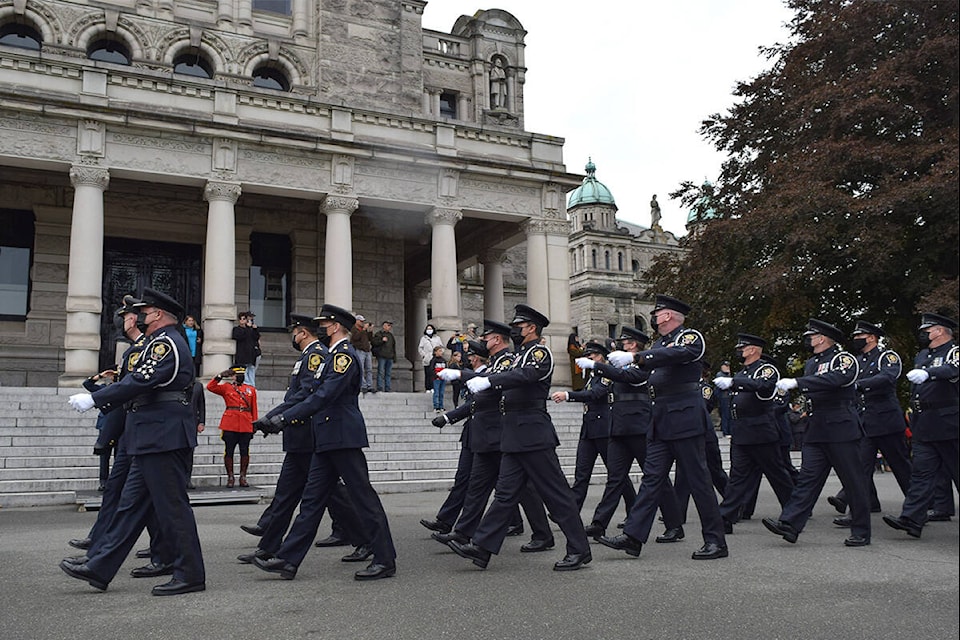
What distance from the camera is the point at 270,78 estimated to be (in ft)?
88.9

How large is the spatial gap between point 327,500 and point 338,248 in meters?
15.3

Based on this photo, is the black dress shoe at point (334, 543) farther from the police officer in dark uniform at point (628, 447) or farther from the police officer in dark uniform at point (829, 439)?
the police officer in dark uniform at point (829, 439)

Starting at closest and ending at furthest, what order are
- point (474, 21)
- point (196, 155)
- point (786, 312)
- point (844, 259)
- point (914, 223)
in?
point (914, 223) < point (844, 259) < point (786, 312) < point (196, 155) < point (474, 21)

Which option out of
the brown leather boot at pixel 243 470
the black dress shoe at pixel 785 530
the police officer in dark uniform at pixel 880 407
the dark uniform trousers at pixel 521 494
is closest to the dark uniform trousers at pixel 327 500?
the dark uniform trousers at pixel 521 494

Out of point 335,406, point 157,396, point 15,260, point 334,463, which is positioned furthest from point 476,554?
point 15,260

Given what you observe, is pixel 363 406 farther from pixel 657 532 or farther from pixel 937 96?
pixel 937 96

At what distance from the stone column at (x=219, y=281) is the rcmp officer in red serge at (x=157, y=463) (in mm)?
13991

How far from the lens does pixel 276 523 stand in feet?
21.8

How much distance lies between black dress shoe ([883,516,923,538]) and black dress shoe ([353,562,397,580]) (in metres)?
4.80

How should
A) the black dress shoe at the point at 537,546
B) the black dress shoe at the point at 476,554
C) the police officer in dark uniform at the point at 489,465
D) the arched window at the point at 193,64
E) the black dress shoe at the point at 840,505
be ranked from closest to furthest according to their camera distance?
the black dress shoe at the point at 476,554 < the police officer in dark uniform at the point at 489,465 < the black dress shoe at the point at 537,546 < the black dress shoe at the point at 840,505 < the arched window at the point at 193,64

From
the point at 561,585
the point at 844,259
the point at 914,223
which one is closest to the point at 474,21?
the point at 844,259

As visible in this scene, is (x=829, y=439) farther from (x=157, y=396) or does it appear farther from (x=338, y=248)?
(x=338, y=248)

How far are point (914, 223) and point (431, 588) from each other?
447cm

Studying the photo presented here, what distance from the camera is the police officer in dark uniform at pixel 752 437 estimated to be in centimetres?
919
